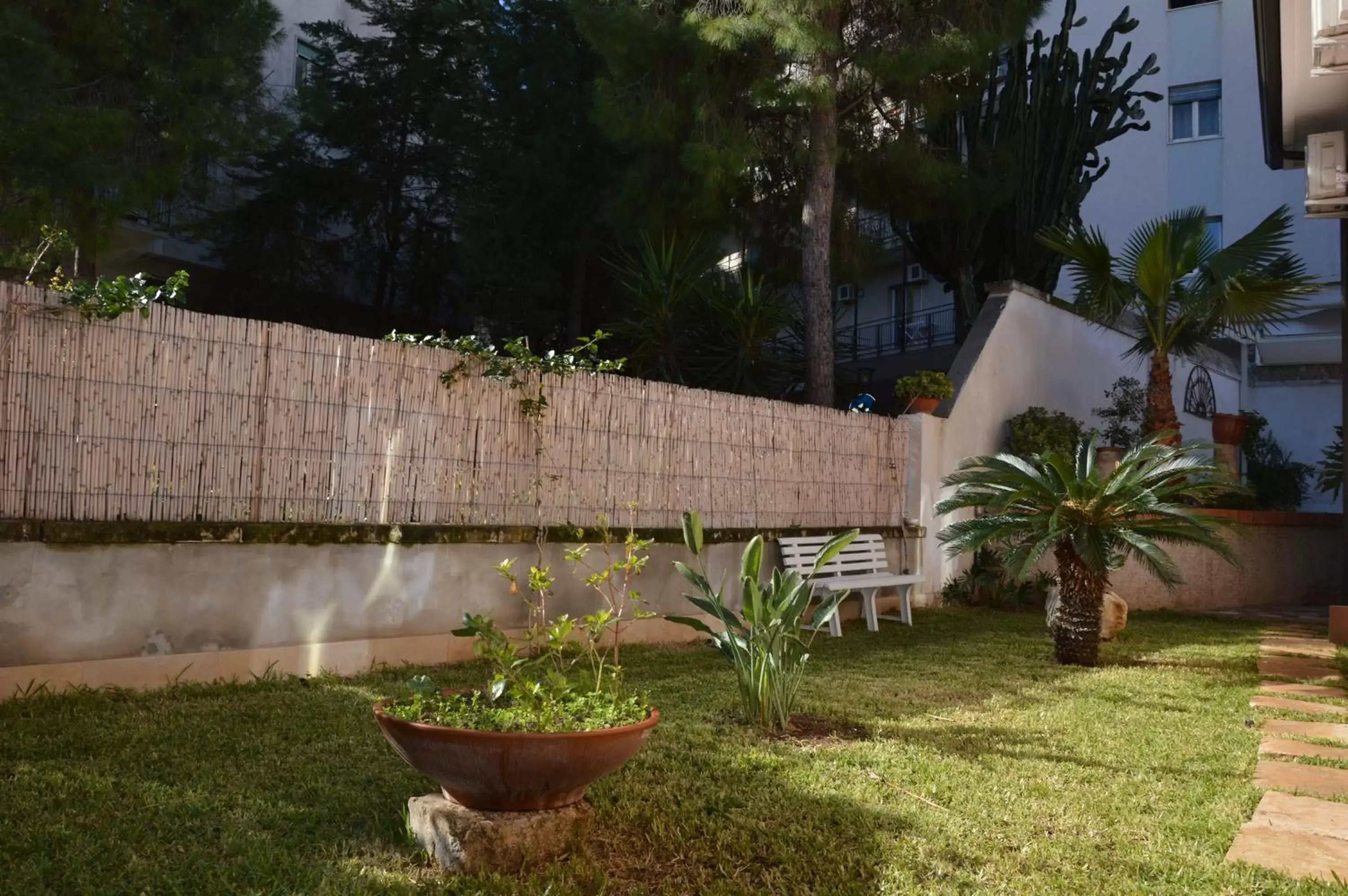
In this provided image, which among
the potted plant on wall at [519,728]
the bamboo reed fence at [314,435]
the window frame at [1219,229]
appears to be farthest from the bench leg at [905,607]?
the window frame at [1219,229]

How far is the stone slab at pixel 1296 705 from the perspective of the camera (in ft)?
18.7

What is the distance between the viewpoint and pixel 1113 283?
37.4 ft

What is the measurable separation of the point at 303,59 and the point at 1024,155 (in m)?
11.8

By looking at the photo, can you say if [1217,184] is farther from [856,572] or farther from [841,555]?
[841,555]

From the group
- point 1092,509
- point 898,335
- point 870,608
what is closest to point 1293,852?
point 1092,509

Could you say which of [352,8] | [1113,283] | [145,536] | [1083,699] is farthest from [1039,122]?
[145,536]

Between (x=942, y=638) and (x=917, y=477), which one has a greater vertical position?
(x=917, y=477)

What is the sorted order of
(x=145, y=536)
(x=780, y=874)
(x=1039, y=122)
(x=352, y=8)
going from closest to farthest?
(x=780, y=874), (x=145, y=536), (x=1039, y=122), (x=352, y=8)

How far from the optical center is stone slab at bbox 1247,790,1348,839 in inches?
140

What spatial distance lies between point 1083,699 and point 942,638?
2546mm

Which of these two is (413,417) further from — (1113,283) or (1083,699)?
(1113,283)

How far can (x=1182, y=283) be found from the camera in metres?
11.7

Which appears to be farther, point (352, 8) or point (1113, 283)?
point (352, 8)

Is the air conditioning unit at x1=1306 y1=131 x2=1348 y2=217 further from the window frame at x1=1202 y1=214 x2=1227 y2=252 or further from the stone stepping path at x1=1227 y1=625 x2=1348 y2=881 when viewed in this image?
the window frame at x1=1202 y1=214 x2=1227 y2=252
